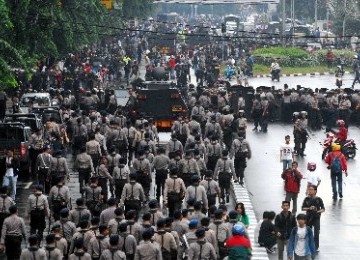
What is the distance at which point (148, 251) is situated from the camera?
24.1m

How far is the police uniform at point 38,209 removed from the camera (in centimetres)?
2856

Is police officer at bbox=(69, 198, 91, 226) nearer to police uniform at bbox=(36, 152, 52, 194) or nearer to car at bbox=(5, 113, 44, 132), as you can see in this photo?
police uniform at bbox=(36, 152, 52, 194)

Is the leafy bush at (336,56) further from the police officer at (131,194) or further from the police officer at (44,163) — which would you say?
the police officer at (131,194)

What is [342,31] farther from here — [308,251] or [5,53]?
[308,251]

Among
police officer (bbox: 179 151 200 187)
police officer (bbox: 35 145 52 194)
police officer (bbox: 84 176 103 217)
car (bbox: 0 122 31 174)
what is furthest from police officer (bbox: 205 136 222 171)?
police officer (bbox: 84 176 103 217)

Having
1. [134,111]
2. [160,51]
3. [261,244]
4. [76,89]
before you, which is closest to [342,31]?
[160,51]

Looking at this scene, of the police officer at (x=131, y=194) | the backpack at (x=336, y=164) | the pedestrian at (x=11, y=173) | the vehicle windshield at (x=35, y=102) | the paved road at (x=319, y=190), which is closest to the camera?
the police officer at (x=131, y=194)

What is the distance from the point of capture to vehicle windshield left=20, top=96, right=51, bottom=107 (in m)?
50.9

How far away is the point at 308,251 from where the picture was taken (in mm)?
26266

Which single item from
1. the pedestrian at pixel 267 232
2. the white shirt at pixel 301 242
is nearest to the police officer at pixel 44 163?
the pedestrian at pixel 267 232

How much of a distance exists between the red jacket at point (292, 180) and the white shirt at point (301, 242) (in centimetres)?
605

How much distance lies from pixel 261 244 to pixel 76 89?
33870 mm

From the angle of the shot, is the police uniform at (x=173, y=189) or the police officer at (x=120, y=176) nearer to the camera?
the police uniform at (x=173, y=189)

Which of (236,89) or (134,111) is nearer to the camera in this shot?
(134,111)
